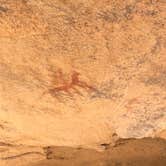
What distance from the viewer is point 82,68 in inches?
48.1

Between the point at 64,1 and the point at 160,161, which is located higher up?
the point at 64,1

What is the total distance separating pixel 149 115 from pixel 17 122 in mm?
587

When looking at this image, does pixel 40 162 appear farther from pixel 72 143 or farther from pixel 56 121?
pixel 56 121

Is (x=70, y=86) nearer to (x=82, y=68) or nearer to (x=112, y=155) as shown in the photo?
(x=82, y=68)

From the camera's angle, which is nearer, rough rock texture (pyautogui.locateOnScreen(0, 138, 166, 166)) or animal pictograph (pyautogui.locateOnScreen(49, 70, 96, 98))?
animal pictograph (pyautogui.locateOnScreen(49, 70, 96, 98))

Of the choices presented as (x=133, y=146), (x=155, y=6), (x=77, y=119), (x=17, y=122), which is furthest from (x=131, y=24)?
(x=133, y=146)

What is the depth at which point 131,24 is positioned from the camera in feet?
3.55

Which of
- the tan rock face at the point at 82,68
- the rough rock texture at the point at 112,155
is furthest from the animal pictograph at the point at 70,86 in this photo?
the rough rock texture at the point at 112,155

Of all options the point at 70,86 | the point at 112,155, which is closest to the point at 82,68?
the point at 70,86

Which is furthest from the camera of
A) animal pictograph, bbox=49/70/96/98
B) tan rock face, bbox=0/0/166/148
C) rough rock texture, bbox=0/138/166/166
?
rough rock texture, bbox=0/138/166/166

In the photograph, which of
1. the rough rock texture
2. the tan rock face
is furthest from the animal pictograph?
the rough rock texture

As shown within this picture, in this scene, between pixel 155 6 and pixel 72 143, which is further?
pixel 72 143

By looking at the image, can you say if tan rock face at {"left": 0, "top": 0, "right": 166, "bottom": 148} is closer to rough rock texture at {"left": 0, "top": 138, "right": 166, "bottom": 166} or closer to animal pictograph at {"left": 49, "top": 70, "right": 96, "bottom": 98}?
animal pictograph at {"left": 49, "top": 70, "right": 96, "bottom": 98}

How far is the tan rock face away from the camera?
1.06 m
